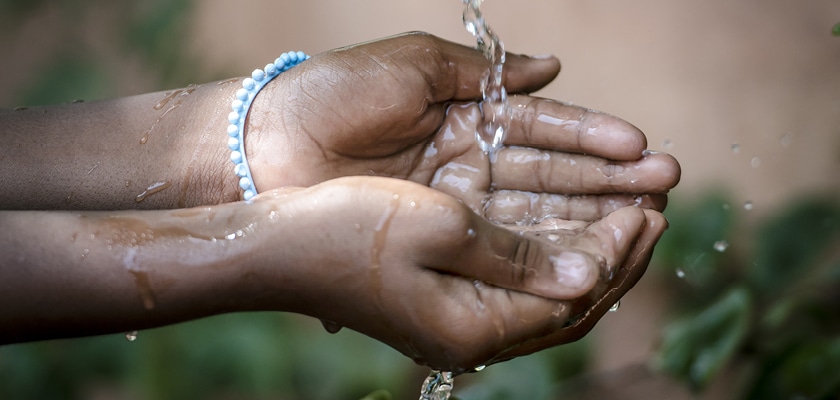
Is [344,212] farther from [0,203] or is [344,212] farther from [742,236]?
[742,236]

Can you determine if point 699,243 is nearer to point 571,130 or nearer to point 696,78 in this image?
point 696,78

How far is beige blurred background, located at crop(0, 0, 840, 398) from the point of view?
1688mm

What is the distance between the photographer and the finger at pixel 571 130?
1073 millimetres

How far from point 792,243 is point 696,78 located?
0.42m

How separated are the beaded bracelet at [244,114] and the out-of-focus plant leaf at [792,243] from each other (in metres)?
1.07

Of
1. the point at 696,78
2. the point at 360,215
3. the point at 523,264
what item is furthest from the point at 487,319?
the point at 696,78

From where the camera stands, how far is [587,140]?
1.10 metres

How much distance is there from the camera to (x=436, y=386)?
1.10 m

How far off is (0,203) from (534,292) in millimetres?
754

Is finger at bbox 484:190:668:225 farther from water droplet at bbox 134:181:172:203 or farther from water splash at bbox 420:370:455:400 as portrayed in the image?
water droplet at bbox 134:181:172:203

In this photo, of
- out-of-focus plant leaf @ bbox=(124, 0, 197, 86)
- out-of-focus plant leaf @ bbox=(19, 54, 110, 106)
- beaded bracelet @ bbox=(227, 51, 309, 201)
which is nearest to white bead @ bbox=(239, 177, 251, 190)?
beaded bracelet @ bbox=(227, 51, 309, 201)

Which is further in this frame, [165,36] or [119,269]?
[165,36]

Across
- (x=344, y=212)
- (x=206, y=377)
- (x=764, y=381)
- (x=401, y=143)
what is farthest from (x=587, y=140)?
(x=206, y=377)

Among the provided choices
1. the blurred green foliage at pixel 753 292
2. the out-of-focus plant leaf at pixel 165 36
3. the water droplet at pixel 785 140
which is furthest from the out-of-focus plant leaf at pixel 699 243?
the out-of-focus plant leaf at pixel 165 36
